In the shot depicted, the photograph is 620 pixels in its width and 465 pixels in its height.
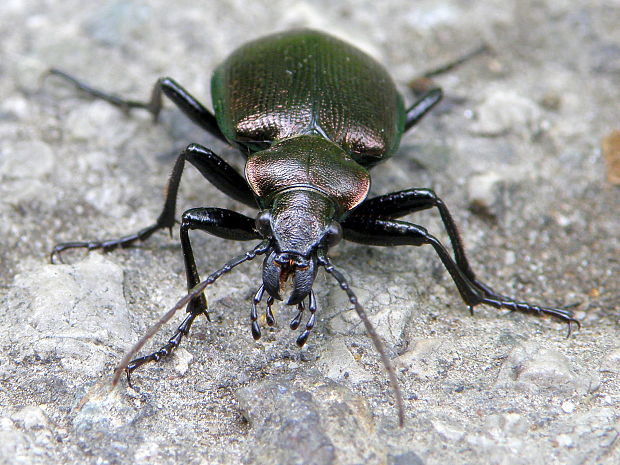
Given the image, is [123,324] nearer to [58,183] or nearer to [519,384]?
[58,183]

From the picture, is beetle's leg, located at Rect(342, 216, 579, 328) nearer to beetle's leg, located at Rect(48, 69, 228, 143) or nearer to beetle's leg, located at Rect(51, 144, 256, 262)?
beetle's leg, located at Rect(51, 144, 256, 262)

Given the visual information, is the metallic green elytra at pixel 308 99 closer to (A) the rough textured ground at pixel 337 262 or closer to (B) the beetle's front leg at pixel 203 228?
(A) the rough textured ground at pixel 337 262

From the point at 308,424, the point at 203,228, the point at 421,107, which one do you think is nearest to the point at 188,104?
the point at 203,228

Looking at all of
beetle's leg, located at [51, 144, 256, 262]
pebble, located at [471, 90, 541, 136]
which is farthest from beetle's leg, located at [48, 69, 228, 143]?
pebble, located at [471, 90, 541, 136]

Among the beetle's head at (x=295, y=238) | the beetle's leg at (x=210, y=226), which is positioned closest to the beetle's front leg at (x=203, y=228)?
the beetle's leg at (x=210, y=226)

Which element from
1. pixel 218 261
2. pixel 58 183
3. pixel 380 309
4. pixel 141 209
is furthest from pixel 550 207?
pixel 58 183

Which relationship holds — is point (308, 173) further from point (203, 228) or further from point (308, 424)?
point (308, 424)
